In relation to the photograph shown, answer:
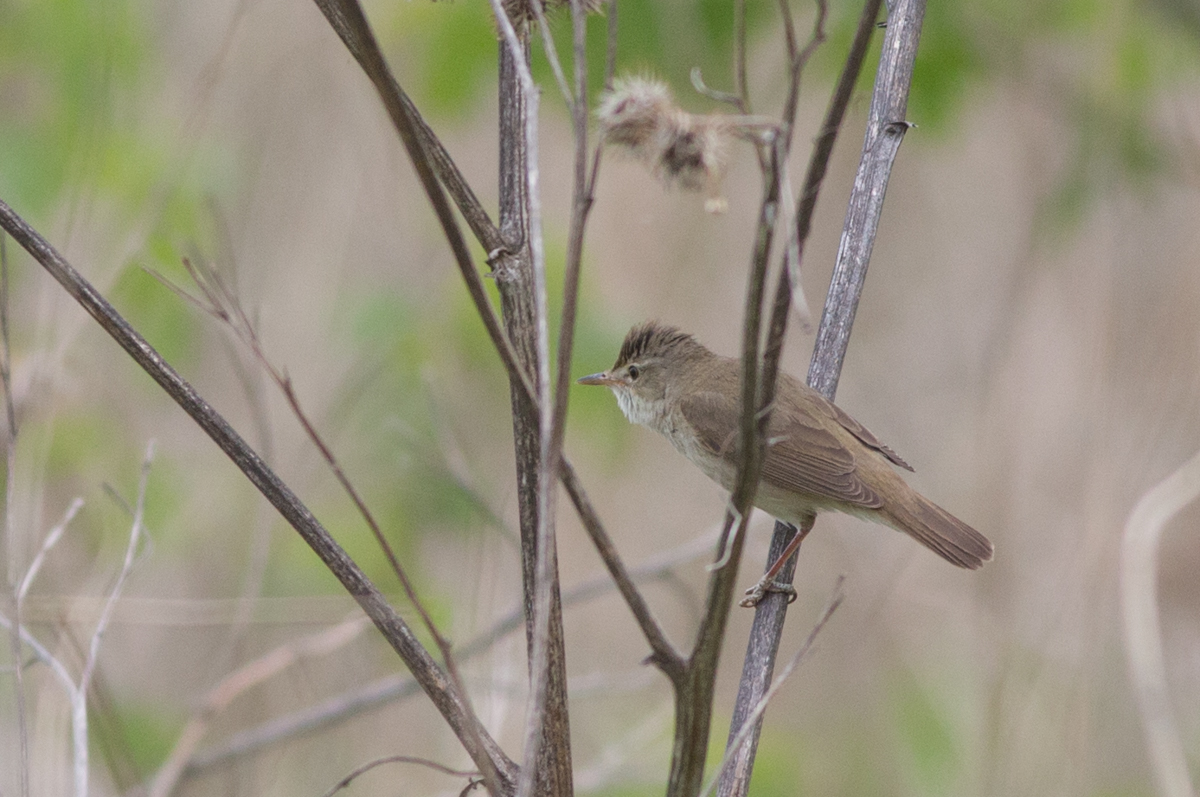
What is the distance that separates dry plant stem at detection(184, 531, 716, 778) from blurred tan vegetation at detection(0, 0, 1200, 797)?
0.13m

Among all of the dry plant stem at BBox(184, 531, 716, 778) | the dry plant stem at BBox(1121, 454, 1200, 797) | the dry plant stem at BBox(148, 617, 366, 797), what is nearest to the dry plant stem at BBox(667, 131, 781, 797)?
the dry plant stem at BBox(148, 617, 366, 797)

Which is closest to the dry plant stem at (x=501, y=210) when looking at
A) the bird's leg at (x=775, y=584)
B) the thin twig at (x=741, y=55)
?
the thin twig at (x=741, y=55)

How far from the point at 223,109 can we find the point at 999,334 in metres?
4.01

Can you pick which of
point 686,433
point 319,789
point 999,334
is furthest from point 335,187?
point 999,334

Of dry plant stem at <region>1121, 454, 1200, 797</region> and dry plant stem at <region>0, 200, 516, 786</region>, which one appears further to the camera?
dry plant stem at <region>1121, 454, 1200, 797</region>

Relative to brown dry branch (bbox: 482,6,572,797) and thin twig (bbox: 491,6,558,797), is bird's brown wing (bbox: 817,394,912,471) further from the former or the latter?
thin twig (bbox: 491,6,558,797)

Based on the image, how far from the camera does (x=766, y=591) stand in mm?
2621

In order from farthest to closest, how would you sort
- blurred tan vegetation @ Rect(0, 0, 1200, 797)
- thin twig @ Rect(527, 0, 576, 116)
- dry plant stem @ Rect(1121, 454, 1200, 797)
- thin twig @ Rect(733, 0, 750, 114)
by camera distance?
blurred tan vegetation @ Rect(0, 0, 1200, 797)
dry plant stem @ Rect(1121, 454, 1200, 797)
thin twig @ Rect(527, 0, 576, 116)
thin twig @ Rect(733, 0, 750, 114)

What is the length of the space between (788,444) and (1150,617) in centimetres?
118

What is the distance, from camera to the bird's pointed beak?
12.7 feet

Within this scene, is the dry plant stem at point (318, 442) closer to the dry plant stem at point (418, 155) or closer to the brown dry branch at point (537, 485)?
the brown dry branch at point (537, 485)

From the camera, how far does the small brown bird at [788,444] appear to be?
3490 mm

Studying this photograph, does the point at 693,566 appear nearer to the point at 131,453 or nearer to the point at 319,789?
the point at 319,789

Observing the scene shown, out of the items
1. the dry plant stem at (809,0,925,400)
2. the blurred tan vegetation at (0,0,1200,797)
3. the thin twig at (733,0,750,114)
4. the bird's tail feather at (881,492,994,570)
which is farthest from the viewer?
the blurred tan vegetation at (0,0,1200,797)
